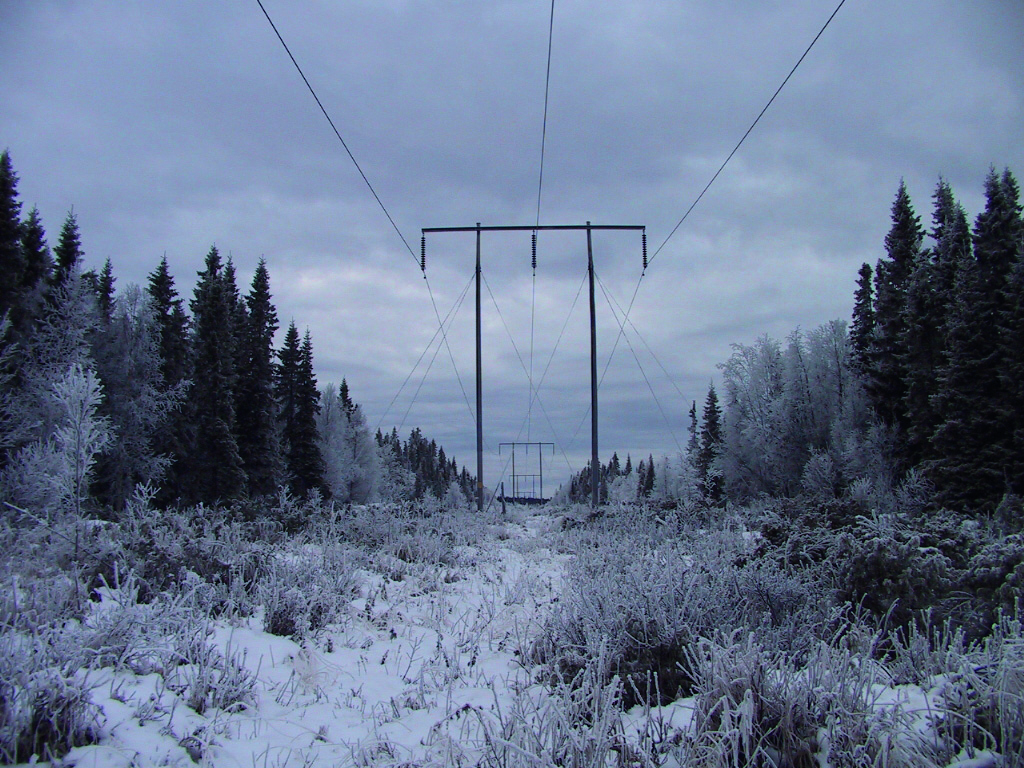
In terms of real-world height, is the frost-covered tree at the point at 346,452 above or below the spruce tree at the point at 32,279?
below

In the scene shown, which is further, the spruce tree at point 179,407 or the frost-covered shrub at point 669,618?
the spruce tree at point 179,407

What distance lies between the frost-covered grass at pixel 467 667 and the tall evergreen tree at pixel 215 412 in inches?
1072

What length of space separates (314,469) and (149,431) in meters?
12.1

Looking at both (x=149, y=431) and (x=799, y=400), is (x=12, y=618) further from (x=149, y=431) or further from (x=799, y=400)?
(x=799, y=400)

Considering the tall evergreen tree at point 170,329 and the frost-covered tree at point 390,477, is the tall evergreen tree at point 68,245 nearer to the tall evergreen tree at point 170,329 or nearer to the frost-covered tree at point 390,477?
the tall evergreen tree at point 170,329

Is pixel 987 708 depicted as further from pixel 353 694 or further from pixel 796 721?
pixel 353 694

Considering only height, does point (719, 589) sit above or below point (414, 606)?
above

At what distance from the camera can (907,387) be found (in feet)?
96.2

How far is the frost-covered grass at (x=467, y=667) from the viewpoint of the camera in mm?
2664

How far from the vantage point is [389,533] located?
10.8 m

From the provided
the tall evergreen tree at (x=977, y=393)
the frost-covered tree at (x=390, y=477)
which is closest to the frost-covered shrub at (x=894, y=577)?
the tall evergreen tree at (x=977, y=393)

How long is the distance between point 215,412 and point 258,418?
14.0ft

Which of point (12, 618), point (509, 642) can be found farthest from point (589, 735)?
point (12, 618)

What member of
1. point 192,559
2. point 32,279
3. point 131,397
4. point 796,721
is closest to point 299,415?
point 131,397
